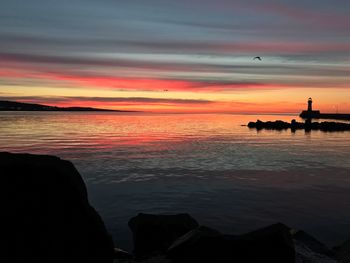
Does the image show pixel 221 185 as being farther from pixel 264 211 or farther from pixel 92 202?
pixel 92 202

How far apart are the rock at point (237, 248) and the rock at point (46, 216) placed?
2282mm

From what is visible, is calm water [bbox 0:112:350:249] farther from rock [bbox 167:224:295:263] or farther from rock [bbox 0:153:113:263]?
rock [bbox 0:153:113:263]

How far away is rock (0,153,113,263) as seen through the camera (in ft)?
18.4

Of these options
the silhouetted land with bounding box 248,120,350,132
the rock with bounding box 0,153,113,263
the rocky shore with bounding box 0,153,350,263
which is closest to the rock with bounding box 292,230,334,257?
the rocky shore with bounding box 0,153,350,263

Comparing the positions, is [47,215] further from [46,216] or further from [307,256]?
[307,256]

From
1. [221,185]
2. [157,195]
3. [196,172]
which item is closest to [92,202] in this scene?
[157,195]

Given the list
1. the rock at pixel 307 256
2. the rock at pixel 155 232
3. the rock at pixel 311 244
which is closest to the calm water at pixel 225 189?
the rock at pixel 155 232

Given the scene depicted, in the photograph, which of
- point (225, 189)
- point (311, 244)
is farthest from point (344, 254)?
point (225, 189)

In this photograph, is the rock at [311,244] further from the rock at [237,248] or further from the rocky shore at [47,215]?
the rocky shore at [47,215]

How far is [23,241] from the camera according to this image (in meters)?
5.59

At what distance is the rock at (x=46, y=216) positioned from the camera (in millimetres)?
5609

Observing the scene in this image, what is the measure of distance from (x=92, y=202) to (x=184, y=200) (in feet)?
15.2

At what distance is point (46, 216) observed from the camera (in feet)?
19.0

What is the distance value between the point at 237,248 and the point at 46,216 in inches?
162
